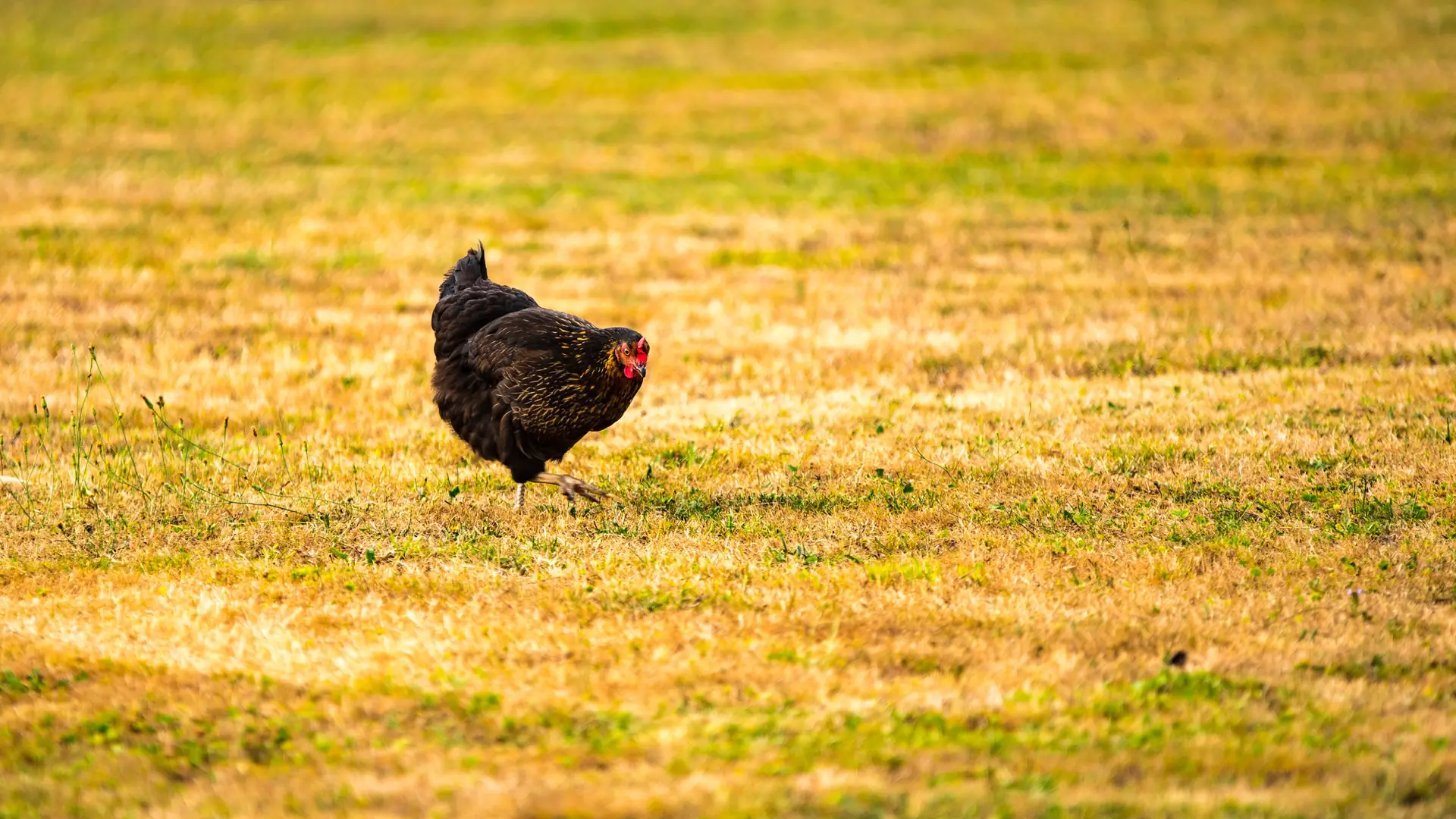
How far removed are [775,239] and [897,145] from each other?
316 inches

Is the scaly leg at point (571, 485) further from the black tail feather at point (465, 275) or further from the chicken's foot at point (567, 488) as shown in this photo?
the black tail feather at point (465, 275)

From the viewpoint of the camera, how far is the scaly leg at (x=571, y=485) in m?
8.98

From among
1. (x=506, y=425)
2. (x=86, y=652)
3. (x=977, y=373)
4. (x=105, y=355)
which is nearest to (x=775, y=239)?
(x=977, y=373)

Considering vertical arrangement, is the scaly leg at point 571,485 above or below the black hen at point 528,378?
below

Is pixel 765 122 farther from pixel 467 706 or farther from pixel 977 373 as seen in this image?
pixel 467 706

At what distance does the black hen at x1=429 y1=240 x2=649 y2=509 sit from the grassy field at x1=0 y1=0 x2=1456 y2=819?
1.53 ft

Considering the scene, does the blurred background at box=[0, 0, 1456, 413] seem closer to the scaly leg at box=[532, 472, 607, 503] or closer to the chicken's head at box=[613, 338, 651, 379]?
the scaly leg at box=[532, 472, 607, 503]

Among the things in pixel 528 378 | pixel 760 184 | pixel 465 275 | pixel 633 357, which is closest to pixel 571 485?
pixel 528 378

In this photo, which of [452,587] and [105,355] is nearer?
[452,587]

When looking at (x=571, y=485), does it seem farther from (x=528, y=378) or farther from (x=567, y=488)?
(x=528, y=378)

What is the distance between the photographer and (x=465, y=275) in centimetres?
1058

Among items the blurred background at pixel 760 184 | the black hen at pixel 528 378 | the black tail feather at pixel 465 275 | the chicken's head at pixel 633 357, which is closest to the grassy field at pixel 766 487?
the blurred background at pixel 760 184

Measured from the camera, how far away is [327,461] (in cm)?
1046

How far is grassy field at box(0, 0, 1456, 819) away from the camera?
5820 millimetres
